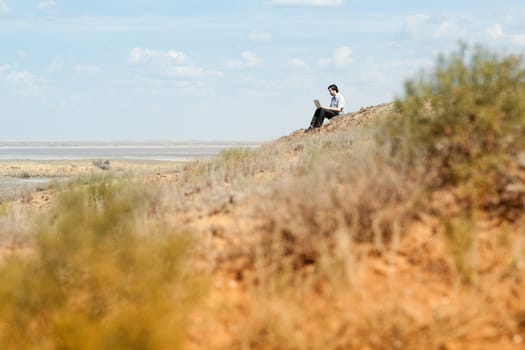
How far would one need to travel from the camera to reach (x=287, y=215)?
913 centimetres

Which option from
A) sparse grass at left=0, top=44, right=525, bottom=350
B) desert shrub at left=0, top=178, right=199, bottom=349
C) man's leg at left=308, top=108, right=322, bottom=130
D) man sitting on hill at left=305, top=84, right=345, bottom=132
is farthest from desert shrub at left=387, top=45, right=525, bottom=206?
man's leg at left=308, top=108, right=322, bottom=130

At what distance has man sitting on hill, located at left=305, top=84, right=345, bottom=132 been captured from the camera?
1018 inches

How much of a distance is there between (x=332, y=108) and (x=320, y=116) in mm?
917

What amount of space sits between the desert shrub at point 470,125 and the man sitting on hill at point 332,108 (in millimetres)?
14723

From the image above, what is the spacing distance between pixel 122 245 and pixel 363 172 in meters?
2.84

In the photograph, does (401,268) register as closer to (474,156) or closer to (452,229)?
(452,229)

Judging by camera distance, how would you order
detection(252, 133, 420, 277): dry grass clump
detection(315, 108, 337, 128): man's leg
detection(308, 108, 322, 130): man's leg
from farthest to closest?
detection(308, 108, 322, 130): man's leg
detection(315, 108, 337, 128): man's leg
detection(252, 133, 420, 277): dry grass clump

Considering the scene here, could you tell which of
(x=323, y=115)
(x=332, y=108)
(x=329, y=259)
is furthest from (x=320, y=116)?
(x=329, y=259)

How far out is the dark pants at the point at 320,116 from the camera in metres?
26.8

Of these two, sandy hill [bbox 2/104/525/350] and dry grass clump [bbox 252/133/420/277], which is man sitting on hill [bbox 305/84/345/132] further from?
dry grass clump [bbox 252/133/420/277]

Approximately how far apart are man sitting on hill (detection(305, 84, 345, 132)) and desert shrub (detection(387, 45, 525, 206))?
14.7 meters

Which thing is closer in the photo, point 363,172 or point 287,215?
point 287,215

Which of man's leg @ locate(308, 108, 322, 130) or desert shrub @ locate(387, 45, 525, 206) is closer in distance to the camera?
desert shrub @ locate(387, 45, 525, 206)

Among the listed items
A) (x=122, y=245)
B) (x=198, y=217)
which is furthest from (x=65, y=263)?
Result: (x=198, y=217)
